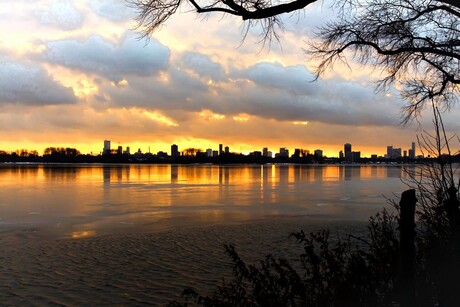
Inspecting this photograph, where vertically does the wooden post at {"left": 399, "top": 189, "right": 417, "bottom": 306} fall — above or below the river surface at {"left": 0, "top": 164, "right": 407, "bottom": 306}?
above

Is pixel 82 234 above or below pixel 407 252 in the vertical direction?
below

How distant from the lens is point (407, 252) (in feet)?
15.5

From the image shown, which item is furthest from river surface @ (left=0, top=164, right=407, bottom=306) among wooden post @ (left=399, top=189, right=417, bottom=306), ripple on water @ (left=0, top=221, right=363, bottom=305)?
wooden post @ (left=399, top=189, right=417, bottom=306)

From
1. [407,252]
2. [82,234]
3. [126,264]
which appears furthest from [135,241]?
[407,252]

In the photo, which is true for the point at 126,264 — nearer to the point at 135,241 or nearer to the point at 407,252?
the point at 135,241

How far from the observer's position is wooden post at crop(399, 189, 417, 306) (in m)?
4.70

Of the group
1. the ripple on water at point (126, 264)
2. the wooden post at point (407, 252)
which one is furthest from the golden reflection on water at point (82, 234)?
the wooden post at point (407, 252)

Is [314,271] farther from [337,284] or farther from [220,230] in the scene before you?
[220,230]

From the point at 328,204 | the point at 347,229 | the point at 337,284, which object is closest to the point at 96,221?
the point at 347,229

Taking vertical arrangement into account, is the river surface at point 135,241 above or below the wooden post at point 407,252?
below

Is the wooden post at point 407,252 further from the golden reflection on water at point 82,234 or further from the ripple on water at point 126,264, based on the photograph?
the golden reflection on water at point 82,234

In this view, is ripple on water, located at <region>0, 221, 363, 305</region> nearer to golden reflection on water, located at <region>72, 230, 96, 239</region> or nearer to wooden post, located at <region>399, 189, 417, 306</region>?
golden reflection on water, located at <region>72, 230, 96, 239</region>

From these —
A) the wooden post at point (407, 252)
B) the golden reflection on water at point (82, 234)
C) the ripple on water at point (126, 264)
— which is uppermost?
the wooden post at point (407, 252)

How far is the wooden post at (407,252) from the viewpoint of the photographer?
4.70 metres
